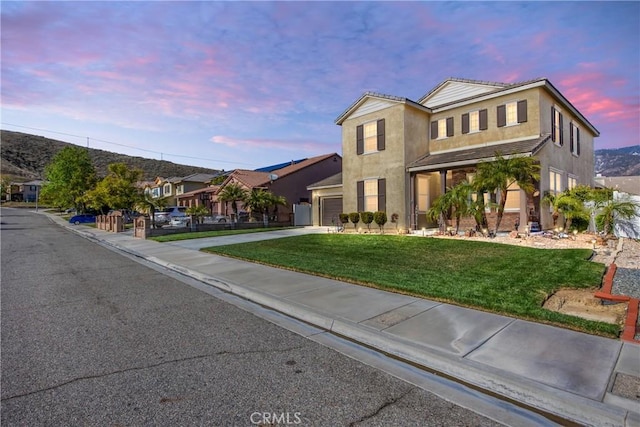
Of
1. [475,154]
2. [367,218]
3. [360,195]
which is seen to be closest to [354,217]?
[367,218]

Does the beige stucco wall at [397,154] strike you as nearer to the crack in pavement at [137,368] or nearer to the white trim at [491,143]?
the white trim at [491,143]

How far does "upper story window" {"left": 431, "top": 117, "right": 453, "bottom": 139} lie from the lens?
19672 millimetres

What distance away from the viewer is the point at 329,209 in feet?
88.8

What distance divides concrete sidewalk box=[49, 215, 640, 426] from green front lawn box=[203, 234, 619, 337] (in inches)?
17.6

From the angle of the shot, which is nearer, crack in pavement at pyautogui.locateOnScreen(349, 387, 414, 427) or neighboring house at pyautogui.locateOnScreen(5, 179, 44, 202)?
crack in pavement at pyautogui.locateOnScreen(349, 387, 414, 427)

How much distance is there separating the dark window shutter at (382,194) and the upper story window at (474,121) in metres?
5.13

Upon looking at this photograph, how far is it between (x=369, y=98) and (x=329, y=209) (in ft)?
31.2

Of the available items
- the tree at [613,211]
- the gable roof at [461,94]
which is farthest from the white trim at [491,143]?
the tree at [613,211]

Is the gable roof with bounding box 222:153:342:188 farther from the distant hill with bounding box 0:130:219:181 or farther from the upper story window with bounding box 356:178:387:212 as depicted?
the distant hill with bounding box 0:130:219:181

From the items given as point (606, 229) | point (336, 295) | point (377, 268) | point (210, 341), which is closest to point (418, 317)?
point (336, 295)

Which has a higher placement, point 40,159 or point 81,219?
point 40,159

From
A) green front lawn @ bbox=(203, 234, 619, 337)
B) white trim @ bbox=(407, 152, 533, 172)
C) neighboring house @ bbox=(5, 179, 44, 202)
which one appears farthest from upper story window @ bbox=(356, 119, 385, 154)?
neighboring house @ bbox=(5, 179, 44, 202)

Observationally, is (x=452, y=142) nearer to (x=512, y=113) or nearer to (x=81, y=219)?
(x=512, y=113)

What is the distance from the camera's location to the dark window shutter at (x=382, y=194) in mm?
20047
